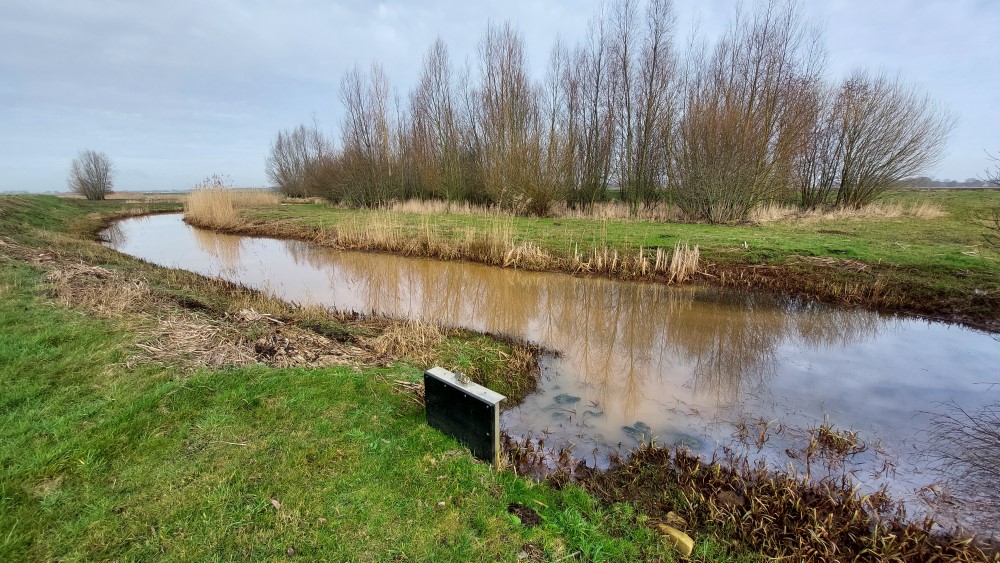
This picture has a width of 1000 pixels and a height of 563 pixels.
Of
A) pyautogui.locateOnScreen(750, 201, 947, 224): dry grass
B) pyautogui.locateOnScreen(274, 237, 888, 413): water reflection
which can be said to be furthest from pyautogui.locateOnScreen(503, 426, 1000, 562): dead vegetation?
pyautogui.locateOnScreen(750, 201, 947, 224): dry grass

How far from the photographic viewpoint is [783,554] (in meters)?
2.22

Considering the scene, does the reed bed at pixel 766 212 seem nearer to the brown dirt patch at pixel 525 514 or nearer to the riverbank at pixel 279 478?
the riverbank at pixel 279 478

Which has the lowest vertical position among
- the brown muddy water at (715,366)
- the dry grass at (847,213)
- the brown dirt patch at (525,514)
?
the brown muddy water at (715,366)

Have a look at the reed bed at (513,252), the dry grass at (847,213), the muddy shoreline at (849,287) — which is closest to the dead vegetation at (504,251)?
the reed bed at (513,252)

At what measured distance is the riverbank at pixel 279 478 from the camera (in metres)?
2.00

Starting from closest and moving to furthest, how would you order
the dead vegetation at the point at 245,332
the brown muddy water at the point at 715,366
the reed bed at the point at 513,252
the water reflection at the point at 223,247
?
1. the brown muddy water at the point at 715,366
2. the dead vegetation at the point at 245,332
3. the reed bed at the point at 513,252
4. the water reflection at the point at 223,247

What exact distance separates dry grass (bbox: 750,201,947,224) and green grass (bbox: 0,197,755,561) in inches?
611

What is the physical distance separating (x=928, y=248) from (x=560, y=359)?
9824 mm

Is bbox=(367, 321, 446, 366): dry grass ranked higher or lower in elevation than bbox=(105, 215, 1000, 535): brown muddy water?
higher

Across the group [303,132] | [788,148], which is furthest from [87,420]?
[303,132]

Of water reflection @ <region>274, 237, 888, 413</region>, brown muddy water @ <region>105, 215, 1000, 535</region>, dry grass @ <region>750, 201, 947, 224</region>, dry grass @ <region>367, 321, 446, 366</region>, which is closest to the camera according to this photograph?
brown muddy water @ <region>105, 215, 1000, 535</region>

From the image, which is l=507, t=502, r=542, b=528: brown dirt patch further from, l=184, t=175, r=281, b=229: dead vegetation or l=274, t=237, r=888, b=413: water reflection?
l=184, t=175, r=281, b=229: dead vegetation

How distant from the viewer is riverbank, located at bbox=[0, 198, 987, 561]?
200cm

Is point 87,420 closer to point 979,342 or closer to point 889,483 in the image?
point 889,483
